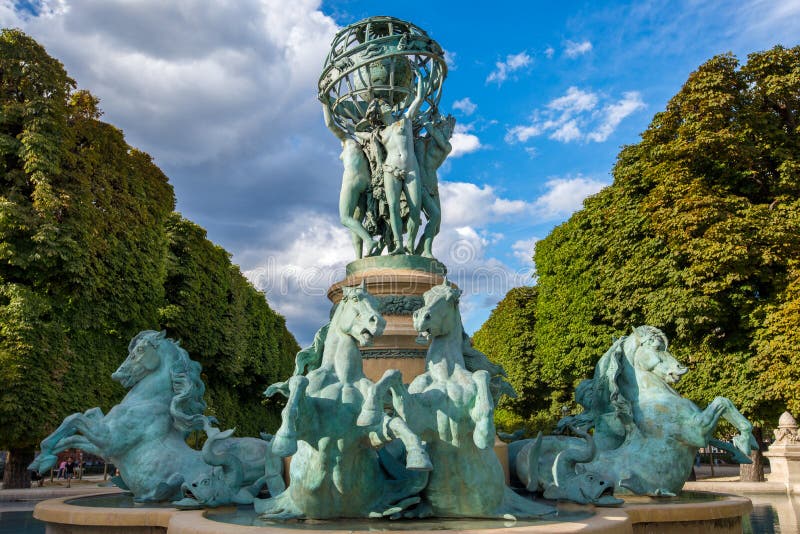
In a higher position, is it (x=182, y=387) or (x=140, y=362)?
(x=140, y=362)

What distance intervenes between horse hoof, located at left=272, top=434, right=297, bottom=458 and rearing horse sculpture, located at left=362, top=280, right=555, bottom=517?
615 mm

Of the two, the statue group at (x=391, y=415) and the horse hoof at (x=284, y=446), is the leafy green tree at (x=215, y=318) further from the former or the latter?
the horse hoof at (x=284, y=446)

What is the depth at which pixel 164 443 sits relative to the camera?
698 centimetres

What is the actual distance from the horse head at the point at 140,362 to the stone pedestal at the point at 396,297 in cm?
255

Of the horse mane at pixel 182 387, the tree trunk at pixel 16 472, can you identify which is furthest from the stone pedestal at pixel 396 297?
the tree trunk at pixel 16 472

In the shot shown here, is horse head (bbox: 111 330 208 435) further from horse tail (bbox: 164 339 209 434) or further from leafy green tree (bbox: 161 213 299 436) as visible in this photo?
leafy green tree (bbox: 161 213 299 436)

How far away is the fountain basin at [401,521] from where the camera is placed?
448cm

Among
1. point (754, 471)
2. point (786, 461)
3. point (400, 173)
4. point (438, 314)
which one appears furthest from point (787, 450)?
point (438, 314)

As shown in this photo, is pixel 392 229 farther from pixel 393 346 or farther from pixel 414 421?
pixel 414 421

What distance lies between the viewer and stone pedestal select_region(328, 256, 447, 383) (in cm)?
846

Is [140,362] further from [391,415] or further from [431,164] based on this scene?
[431,164]

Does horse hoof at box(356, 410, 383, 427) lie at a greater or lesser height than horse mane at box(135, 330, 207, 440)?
lesser

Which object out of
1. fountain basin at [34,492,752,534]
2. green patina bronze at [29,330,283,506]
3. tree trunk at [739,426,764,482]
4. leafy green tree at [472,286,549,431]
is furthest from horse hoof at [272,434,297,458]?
leafy green tree at [472,286,549,431]

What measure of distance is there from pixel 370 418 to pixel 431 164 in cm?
673
